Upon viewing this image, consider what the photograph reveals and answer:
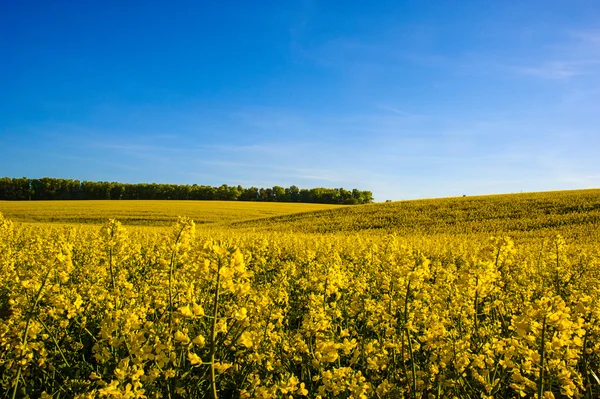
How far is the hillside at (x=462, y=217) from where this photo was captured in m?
24.0

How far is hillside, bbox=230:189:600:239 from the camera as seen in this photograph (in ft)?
78.9

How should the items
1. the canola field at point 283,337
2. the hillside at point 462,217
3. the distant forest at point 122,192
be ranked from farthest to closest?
1. the distant forest at point 122,192
2. the hillside at point 462,217
3. the canola field at point 283,337

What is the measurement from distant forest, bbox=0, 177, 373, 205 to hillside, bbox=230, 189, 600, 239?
49282mm

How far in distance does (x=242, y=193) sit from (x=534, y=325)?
A: 89361mm

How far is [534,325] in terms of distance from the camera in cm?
261

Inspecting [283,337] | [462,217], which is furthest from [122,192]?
[283,337]

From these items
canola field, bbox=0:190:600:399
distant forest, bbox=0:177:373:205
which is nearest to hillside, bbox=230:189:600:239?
canola field, bbox=0:190:600:399

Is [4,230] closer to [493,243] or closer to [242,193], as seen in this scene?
[493,243]

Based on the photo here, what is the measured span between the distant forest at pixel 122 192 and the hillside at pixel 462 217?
162ft

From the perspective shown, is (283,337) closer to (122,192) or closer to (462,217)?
(462,217)

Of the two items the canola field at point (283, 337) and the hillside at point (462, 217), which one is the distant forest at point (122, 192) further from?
the canola field at point (283, 337)

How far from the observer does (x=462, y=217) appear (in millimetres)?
28781

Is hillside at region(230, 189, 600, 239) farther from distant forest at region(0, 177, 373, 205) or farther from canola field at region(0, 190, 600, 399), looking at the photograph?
distant forest at region(0, 177, 373, 205)

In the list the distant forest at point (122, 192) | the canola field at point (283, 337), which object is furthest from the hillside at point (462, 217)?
the distant forest at point (122, 192)
